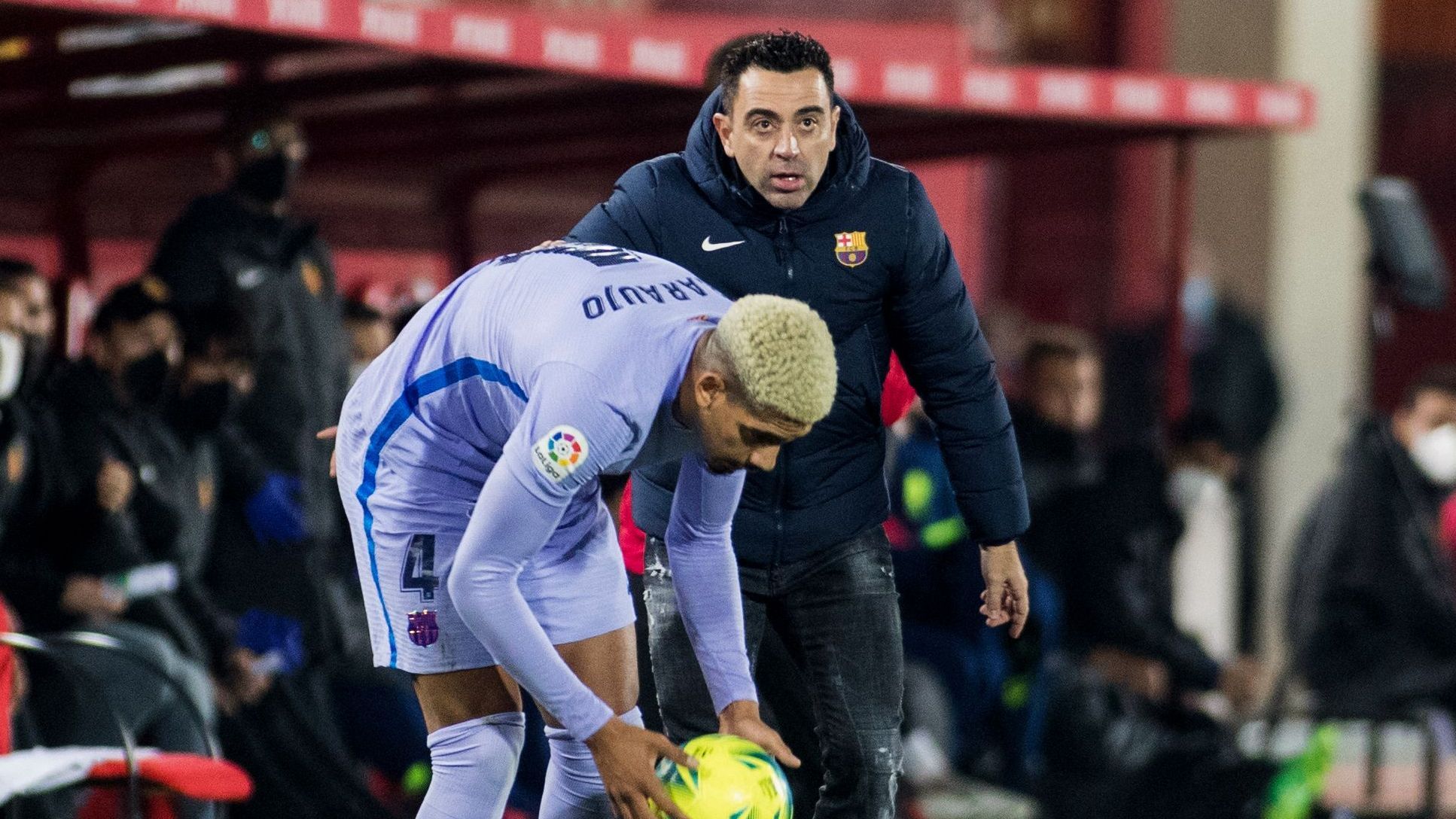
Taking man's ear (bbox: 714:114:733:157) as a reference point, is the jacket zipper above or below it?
below

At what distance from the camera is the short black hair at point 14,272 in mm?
6441

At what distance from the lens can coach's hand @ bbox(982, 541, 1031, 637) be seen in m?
4.73

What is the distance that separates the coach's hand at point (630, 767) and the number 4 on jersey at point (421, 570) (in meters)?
0.56

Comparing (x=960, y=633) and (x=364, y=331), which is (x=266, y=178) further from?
(x=960, y=633)

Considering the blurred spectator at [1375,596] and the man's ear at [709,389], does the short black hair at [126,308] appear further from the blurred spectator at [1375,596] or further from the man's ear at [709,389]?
the blurred spectator at [1375,596]

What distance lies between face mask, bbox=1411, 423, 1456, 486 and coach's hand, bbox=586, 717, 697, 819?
5.29m

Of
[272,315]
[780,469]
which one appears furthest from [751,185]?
[272,315]

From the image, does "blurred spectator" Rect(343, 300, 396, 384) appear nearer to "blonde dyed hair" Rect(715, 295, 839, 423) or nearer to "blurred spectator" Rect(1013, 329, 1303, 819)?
"blurred spectator" Rect(1013, 329, 1303, 819)

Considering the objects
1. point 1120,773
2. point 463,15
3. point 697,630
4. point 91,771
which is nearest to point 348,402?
point 697,630

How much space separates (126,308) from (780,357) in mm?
3409

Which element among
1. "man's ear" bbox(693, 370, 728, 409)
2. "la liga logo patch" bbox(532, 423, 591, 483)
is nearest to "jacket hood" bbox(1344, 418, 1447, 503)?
"man's ear" bbox(693, 370, 728, 409)

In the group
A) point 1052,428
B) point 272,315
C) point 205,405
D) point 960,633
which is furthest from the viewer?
point 1052,428

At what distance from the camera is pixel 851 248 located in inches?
179

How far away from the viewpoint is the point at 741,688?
14.3 feet
